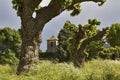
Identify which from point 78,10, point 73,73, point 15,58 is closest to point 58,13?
point 78,10

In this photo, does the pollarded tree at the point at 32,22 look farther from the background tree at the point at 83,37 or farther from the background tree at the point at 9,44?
the background tree at the point at 9,44

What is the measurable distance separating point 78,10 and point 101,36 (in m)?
8.36

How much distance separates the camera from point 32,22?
851 inches

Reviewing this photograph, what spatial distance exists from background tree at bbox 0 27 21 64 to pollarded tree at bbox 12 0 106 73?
150ft

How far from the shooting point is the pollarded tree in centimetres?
2094

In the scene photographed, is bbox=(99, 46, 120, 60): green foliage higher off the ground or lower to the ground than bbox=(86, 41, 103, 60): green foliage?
lower

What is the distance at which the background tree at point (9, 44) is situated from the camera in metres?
68.3

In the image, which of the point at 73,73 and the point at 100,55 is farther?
the point at 100,55

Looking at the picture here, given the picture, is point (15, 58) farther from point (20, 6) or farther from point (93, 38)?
point (20, 6)

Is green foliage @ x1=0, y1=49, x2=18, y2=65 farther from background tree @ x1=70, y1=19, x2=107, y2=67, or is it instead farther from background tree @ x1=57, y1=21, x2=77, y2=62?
background tree @ x1=70, y1=19, x2=107, y2=67

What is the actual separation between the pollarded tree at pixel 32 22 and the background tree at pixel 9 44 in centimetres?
4558

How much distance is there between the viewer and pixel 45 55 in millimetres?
82438

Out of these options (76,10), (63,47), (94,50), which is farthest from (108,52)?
(76,10)

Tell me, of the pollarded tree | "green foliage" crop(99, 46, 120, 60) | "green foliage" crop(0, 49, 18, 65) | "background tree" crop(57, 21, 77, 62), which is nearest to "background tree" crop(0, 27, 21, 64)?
"green foliage" crop(0, 49, 18, 65)
